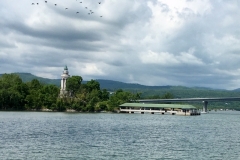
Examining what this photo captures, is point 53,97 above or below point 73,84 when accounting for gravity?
below

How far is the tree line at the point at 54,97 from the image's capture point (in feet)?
494

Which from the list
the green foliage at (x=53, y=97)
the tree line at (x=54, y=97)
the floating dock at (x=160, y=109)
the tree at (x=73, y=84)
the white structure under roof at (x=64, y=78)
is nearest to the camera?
the green foliage at (x=53, y=97)

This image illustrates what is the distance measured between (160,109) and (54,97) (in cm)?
4909

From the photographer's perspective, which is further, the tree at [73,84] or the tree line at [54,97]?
the tree at [73,84]

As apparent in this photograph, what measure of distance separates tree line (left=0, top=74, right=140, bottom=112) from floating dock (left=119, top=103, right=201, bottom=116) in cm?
456

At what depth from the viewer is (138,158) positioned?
37.8 m

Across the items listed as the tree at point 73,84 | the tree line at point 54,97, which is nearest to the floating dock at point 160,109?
the tree line at point 54,97

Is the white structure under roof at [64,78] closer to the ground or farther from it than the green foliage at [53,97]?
farther from it

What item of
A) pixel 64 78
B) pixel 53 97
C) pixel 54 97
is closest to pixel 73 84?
pixel 64 78

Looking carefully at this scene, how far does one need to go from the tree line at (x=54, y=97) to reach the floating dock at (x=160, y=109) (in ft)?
14.9

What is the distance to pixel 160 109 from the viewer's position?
593 ft

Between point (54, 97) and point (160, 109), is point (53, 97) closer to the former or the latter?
point (54, 97)

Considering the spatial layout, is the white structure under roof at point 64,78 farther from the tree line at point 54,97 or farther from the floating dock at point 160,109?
the floating dock at point 160,109

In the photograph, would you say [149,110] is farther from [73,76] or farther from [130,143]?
[130,143]
